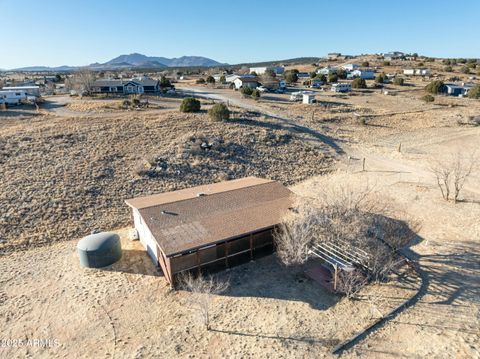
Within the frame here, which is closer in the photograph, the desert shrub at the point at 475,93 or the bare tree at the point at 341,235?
the bare tree at the point at 341,235

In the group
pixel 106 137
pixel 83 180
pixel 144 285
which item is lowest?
pixel 144 285

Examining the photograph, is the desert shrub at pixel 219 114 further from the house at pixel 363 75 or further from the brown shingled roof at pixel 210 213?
the house at pixel 363 75

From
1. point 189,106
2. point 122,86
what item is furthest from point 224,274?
point 122,86

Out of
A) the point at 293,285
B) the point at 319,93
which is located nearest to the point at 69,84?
the point at 319,93

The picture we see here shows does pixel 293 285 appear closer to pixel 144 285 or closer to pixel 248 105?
pixel 144 285

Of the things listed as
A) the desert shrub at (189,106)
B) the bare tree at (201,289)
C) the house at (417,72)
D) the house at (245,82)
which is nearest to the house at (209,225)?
the bare tree at (201,289)
